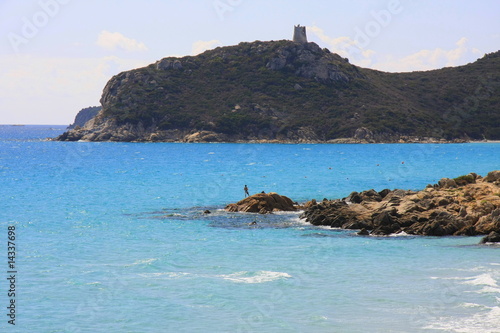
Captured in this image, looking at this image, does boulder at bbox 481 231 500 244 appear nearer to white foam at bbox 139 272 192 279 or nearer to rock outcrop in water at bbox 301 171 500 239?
rock outcrop in water at bbox 301 171 500 239

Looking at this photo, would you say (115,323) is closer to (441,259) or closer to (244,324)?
(244,324)

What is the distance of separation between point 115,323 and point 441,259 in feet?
52.2

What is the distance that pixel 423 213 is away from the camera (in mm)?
37031

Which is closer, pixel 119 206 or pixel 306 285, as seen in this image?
pixel 306 285

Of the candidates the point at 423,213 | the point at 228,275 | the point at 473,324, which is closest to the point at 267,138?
the point at 423,213

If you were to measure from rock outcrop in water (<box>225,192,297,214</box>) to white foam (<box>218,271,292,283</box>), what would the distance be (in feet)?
56.5

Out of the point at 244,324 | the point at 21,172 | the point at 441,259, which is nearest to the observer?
the point at 244,324

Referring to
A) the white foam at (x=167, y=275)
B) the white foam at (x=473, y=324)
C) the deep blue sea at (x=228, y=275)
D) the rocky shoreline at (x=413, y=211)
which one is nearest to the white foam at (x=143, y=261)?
the deep blue sea at (x=228, y=275)

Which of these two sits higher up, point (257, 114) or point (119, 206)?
point (257, 114)

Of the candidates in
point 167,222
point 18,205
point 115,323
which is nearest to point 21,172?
point 18,205

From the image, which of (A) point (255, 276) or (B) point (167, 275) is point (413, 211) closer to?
(A) point (255, 276)

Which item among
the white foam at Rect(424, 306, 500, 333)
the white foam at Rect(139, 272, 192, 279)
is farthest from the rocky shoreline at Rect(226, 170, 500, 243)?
the white foam at Rect(139, 272, 192, 279)

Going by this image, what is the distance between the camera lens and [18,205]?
51.8m

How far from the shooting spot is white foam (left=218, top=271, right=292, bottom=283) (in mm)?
24969
